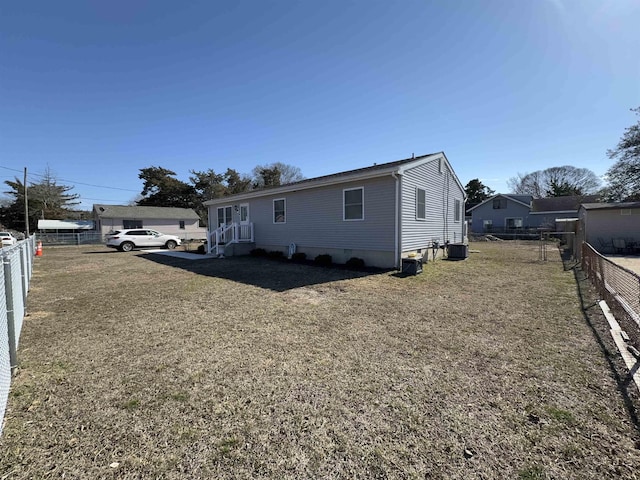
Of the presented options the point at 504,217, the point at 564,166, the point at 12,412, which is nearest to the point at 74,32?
the point at 12,412

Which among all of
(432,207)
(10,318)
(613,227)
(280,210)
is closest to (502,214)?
(613,227)

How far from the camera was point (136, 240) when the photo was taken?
753 inches

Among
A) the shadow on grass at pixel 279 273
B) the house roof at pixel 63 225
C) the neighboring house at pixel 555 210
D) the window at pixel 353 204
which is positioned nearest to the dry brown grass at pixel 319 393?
the shadow on grass at pixel 279 273

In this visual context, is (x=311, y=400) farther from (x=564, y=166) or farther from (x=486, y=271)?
(x=564, y=166)

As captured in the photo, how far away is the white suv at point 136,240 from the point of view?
1862 centimetres

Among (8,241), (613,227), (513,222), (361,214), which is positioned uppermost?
(513,222)

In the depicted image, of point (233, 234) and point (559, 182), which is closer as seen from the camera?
point (233, 234)

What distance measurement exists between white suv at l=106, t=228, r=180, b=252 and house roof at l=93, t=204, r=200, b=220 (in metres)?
13.4

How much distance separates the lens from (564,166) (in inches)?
1964

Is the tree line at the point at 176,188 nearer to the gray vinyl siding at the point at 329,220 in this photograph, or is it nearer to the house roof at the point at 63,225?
the house roof at the point at 63,225

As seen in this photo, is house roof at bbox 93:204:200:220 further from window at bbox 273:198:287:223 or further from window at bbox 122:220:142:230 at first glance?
window at bbox 273:198:287:223

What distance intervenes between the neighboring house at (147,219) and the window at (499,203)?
36.6 metres

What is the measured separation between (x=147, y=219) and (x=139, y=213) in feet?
3.58

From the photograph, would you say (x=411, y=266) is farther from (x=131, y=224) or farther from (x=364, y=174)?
(x=131, y=224)
